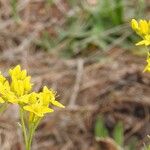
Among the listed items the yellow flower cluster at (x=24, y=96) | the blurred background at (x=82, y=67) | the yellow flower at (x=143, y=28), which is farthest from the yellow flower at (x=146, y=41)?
the blurred background at (x=82, y=67)

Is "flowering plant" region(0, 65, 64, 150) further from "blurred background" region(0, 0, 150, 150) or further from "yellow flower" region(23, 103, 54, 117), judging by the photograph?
"blurred background" region(0, 0, 150, 150)

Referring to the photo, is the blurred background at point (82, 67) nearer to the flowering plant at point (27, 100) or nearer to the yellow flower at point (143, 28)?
the yellow flower at point (143, 28)

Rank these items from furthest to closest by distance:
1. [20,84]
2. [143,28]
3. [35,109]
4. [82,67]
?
[82,67] < [143,28] < [20,84] < [35,109]

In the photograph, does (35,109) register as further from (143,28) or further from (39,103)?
(143,28)

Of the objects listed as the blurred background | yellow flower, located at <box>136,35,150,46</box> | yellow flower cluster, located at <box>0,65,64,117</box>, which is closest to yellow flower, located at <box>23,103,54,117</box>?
yellow flower cluster, located at <box>0,65,64,117</box>

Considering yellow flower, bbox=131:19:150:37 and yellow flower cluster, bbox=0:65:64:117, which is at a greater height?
yellow flower, bbox=131:19:150:37

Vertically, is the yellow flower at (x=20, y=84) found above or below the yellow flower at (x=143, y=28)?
below

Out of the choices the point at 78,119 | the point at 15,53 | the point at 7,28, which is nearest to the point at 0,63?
the point at 15,53

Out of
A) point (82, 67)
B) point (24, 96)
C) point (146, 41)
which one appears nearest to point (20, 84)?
point (24, 96)
